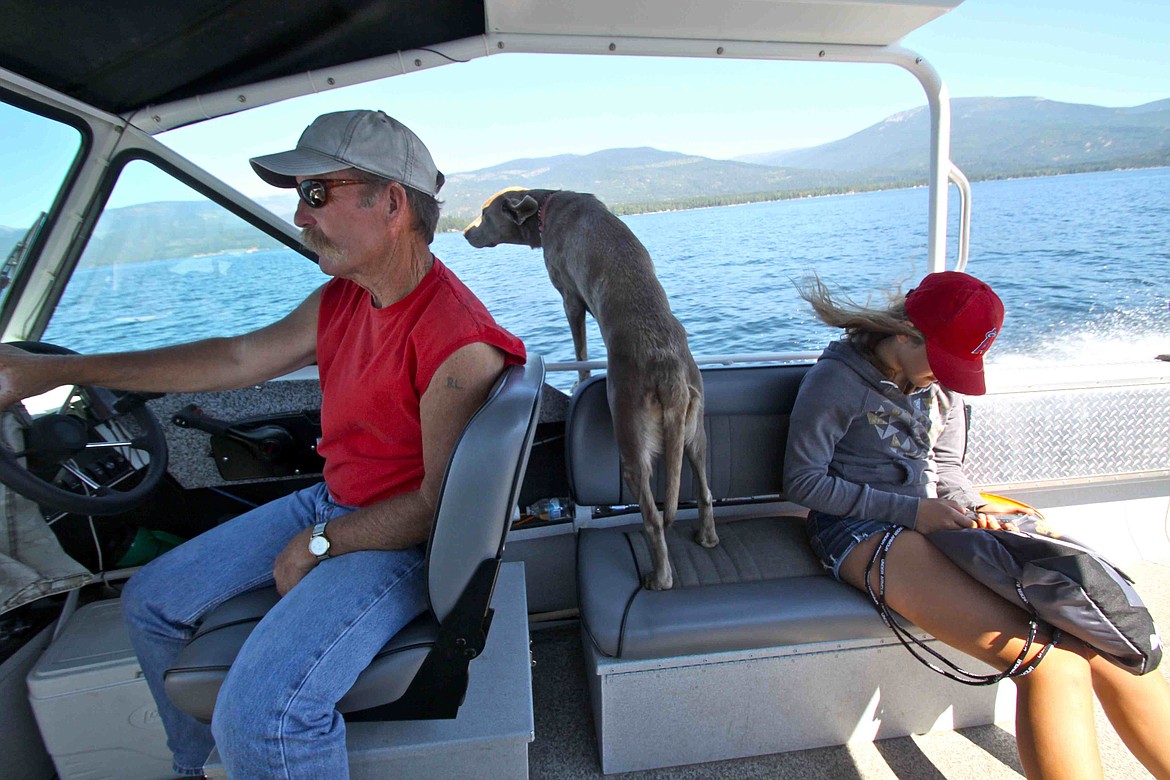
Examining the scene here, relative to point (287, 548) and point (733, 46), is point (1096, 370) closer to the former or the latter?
point (733, 46)

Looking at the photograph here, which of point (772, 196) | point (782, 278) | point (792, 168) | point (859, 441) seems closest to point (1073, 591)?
point (859, 441)

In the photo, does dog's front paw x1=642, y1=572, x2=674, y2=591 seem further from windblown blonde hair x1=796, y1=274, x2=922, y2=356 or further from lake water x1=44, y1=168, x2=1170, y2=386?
lake water x1=44, y1=168, x2=1170, y2=386

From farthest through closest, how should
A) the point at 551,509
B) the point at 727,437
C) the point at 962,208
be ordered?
the point at 962,208 < the point at 551,509 < the point at 727,437

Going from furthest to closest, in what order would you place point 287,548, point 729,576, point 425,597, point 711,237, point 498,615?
point 711,237, point 729,576, point 498,615, point 287,548, point 425,597

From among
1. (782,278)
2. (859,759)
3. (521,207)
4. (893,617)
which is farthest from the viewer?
(782,278)

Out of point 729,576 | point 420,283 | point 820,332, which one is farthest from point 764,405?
point 820,332

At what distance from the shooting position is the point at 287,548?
167cm

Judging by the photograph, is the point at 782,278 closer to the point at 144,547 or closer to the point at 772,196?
the point at 772,196

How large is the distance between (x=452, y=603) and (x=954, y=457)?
1839 mm

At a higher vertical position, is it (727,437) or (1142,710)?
(727,437)

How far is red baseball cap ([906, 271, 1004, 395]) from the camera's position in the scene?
198 cm

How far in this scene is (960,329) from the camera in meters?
1.98

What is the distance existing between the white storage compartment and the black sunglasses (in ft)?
4.80

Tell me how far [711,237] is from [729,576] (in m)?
9.21
